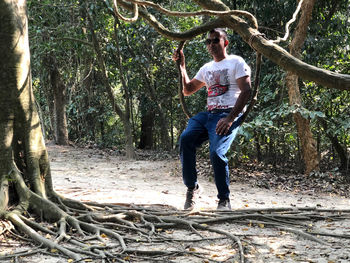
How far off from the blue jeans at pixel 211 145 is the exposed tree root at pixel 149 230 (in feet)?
1.10

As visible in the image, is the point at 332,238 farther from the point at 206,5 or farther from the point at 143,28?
the point at 143,28

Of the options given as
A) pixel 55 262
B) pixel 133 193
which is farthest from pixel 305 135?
pixel 55 262

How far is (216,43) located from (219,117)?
2.44 ft

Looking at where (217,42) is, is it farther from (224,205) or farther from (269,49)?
(224,205)

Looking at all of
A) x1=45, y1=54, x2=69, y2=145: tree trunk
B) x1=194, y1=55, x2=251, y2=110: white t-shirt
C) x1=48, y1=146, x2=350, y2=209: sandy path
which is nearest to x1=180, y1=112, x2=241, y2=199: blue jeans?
x1=194, y1=55, x2=251, y2=110: white t-shirt

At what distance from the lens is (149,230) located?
3475 millimetres

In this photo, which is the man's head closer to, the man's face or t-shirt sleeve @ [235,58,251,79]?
the man's face

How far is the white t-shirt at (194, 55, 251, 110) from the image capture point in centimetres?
408

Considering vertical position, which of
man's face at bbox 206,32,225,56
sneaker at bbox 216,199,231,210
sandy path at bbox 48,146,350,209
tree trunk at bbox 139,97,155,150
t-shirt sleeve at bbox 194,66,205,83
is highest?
man's face at bbox 206,32,225,56

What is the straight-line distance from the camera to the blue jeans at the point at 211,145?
3981mm

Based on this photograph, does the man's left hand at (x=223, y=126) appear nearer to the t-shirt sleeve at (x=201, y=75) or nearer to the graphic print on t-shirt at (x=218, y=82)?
the graphic print on t-shirt at (x=218, y=82)

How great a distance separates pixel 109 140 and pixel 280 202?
8.68m

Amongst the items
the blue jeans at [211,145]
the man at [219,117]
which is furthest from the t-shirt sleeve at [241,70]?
the blue jeans at [211,145]

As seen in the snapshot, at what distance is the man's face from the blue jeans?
65cm
